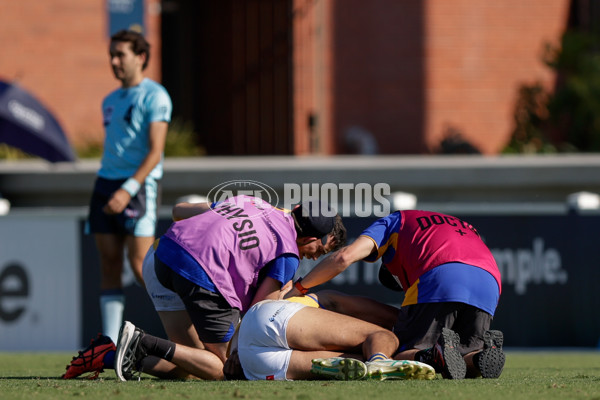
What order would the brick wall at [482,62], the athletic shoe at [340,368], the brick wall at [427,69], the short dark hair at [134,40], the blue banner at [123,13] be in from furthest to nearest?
the brick wall at [482,62]
the brick wall at [427,69]
the blue banner at [123,13]
the short dark hair at [134,40]
the athletic shoe at [340,368]

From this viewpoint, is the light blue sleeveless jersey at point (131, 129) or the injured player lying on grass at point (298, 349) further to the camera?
the light blue sleeveless jersey at point (131, 129)

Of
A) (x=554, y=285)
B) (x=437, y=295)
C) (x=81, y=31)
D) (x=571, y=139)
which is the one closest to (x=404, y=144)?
(x=571, y=139)

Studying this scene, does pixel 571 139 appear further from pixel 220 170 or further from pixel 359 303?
pixel 359 303

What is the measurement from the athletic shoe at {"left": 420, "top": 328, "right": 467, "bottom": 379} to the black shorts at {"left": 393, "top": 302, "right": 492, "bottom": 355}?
26cm

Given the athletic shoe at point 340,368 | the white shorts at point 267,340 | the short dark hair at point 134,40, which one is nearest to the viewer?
the athletic shoe at point 340,368

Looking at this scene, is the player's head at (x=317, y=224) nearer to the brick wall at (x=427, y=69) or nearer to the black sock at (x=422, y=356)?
the black sock at (x=422, y=356)

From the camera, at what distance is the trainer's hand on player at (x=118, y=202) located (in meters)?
6.96

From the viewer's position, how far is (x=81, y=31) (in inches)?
719

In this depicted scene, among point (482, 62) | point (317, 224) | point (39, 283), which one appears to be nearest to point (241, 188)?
point (39, 283)

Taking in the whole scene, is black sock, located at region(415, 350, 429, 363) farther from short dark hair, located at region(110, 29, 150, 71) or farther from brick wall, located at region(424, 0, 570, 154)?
brick wall, located at region(424, 0, 570, 154)

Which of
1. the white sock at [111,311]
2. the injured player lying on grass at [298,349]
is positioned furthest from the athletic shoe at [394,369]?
the white sock at [111,311]

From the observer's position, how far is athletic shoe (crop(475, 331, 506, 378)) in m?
5.52

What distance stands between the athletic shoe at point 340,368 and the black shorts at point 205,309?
590 millimetres

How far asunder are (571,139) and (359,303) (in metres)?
14.0
